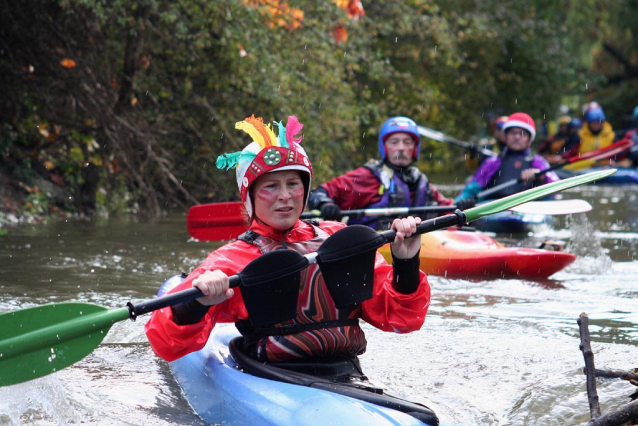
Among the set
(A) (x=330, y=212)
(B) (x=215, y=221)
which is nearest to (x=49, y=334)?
(B) (x=215, y=221)

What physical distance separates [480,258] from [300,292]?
14.0ft

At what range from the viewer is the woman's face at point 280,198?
3.59 metres

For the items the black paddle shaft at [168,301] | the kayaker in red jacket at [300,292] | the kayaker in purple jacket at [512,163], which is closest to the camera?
the black paddle shaft at [168,301]

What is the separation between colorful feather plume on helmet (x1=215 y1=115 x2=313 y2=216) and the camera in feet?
11.7

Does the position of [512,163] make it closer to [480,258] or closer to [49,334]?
[480,258]

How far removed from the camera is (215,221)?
5.87 m

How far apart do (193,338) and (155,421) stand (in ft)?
2.39

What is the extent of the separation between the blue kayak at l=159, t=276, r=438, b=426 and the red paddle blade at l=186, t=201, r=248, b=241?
1.60 meters

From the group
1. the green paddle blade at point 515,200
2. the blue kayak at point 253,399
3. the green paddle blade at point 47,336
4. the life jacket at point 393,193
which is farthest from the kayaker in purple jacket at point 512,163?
the green paddle blade at point 47,336

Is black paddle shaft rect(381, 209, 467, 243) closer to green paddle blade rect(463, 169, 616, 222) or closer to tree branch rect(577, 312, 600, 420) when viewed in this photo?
green paddle blade rect(463, 169, 616, 222)

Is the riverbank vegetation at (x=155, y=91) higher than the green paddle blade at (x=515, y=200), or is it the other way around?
the riverbank vegetation at (x=155, y=91)

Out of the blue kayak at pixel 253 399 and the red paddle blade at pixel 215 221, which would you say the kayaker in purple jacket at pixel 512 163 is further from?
the blue kayak at pixel 253 399

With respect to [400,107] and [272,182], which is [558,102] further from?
[272,182]

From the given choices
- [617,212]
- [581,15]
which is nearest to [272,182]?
[617,212]
